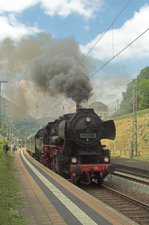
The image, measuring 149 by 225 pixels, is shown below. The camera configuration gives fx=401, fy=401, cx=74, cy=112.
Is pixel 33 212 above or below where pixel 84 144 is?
below

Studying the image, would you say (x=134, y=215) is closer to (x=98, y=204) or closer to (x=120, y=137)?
(x=98, y=204)

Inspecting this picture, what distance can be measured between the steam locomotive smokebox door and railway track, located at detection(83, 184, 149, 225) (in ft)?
7.92

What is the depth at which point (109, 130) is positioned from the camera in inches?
744

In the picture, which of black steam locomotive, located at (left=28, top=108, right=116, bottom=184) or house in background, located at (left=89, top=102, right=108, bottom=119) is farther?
house in background, located at (left=89, top=102, right=108, bottom=119)

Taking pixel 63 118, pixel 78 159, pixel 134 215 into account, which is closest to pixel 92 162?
pixel 78 159

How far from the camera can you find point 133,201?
1375 centimetres

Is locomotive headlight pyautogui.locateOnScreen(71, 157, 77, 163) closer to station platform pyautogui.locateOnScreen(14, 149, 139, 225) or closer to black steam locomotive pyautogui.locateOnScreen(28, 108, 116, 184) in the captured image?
black steam locomotive pyautogui.locateOnScreen(28, 108, 116, 184)

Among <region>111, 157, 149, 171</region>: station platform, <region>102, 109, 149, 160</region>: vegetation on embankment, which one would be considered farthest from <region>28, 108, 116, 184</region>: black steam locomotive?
<region>102, 109, 149, 160</region>: vegetation on embankment

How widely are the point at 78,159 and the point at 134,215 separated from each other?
6.97 m

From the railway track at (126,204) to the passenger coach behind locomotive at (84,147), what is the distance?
0.91 m

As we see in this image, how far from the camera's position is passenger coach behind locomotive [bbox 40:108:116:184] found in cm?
1798

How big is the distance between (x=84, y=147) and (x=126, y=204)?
5.22 metres

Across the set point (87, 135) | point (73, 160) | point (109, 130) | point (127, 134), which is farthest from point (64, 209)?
point (127, 134)

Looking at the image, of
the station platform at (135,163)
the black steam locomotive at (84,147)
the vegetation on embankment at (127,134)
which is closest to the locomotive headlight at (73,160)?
the black steam locomotive at (84,147)
